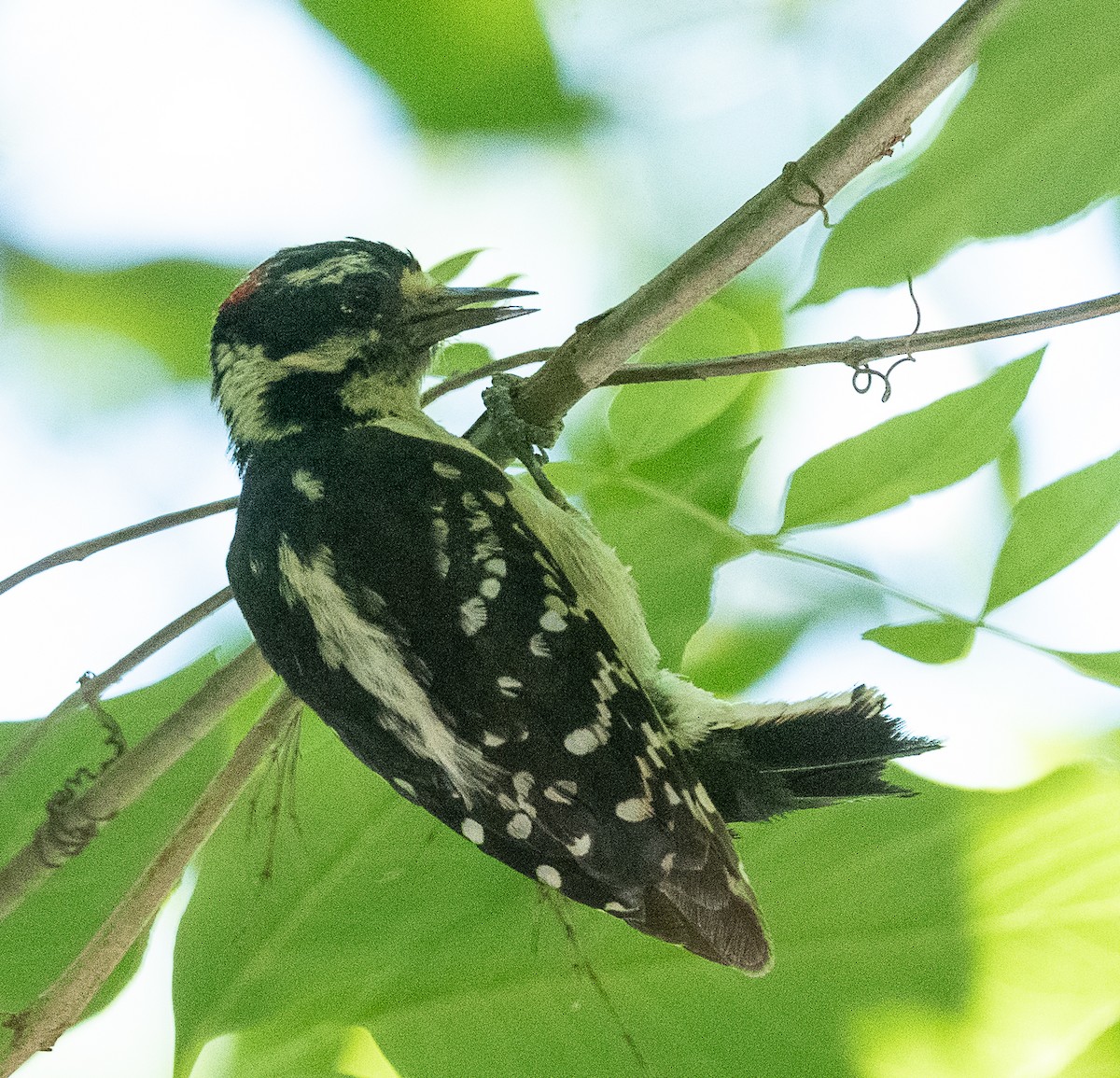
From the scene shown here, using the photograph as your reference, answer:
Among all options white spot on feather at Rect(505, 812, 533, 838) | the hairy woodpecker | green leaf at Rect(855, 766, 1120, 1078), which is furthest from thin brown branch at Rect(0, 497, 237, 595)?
green leaf at Rect(855, 766, 1120, 1078)

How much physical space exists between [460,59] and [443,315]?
501 millimetres

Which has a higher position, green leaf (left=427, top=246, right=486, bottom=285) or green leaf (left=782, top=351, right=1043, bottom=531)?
green leaf (left=427, top=246, right=486, bottom=285)

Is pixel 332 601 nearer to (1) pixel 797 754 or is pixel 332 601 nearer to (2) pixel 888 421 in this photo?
(1) pixel 797 754

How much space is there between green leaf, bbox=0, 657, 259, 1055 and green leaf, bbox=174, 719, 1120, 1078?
0.34ft

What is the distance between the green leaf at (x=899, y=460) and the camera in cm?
107

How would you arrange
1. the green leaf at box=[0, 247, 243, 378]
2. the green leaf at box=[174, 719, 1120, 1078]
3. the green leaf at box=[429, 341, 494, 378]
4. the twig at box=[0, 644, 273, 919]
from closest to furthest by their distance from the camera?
the twig at box=[0, 644, 273, 919]
the green leaf at box=[174, 719, 1120, 1078]
the green leaf at box=[429, 341, 494, 378]
the green leaf at box=[0, 247, 243, 378]

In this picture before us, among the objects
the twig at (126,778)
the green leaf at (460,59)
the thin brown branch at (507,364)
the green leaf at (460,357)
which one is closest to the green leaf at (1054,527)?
the thin brown branch at (507,364)

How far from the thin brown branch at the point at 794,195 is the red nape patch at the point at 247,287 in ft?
1.25

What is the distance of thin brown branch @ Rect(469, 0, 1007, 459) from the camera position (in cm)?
87

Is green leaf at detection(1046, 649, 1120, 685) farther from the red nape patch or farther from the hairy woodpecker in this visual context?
the red nape patch

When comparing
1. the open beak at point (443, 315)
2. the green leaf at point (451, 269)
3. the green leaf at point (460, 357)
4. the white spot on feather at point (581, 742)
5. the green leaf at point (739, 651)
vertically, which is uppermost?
the green leaf at point (451, 269)

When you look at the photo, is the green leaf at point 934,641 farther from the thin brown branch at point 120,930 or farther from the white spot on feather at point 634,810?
the thin brown branch at point 120,930

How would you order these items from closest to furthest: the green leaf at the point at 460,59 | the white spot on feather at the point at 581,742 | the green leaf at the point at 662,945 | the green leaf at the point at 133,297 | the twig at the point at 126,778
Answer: the white spot on feather at the point at 581,742
the twig at the point at 126,778
the green leaf at the point at 662,945
the green leaf at the point at 460,59
the green leaf at the point at 133,297

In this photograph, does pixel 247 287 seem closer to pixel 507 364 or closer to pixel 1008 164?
pixel 507 364
